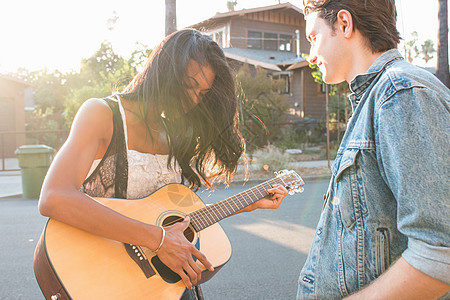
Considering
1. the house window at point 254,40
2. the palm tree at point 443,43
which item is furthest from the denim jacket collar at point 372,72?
the house window at point 254,40

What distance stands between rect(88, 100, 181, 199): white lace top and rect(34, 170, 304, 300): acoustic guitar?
0.06m

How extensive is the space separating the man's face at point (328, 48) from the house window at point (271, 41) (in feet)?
81.9

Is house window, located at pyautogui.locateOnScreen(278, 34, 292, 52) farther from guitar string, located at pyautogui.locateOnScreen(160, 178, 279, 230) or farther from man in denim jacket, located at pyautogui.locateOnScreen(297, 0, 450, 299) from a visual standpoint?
man in denim jacket, located at pyautogui.locateOnScreen(297, 0, 450, 299)

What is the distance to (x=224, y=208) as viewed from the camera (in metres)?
2.26

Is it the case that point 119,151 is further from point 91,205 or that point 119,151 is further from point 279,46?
point 279,46

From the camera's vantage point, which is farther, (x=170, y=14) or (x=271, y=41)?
(x=271, y=41)

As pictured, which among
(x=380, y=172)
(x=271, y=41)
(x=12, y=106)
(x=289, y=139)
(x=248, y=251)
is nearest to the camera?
(x=380, y=172)

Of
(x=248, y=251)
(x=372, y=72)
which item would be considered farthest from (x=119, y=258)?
(x=248, y=251)

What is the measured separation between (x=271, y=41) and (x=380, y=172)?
2576 cm

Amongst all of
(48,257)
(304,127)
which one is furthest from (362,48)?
(304,127)

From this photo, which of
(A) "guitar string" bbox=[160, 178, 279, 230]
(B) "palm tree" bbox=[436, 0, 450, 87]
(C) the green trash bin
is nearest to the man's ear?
(A) "guitar string" bbox=[160, 178, 279, 230]

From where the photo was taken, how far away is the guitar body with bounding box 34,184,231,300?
1638 mm

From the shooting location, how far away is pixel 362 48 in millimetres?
1250

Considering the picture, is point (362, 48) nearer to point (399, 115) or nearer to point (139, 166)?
point (399, 115)
